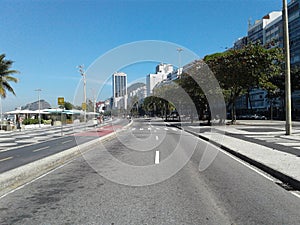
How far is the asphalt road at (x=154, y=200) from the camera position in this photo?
5.39m

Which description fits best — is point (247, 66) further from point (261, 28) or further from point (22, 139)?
point (261, 28)

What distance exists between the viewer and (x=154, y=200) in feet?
21.2

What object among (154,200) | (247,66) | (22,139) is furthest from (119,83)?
(154,200)

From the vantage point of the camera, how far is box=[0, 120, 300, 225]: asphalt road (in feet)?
17.7

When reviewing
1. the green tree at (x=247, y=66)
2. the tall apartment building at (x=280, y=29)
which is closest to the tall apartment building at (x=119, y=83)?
the green tree at (x=247, y=66)

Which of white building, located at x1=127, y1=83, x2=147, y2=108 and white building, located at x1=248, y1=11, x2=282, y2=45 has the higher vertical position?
white building, located at x1=248, y1=11, x2=282, y2=45

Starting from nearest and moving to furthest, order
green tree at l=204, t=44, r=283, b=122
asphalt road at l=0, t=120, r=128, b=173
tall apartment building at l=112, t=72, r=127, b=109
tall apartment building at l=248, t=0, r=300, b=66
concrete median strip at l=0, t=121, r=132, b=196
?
concrete median strip at l=0, t=121, r=132, b=196 < asphalt road at l=0, t=120, r=128, b=173 < tall apartment building at l=112, t=72, r=127, b=109 < green tree at l=204, t=44, r=283, b=122 < tall apartment building at l=248, t=0, r=300, b=66

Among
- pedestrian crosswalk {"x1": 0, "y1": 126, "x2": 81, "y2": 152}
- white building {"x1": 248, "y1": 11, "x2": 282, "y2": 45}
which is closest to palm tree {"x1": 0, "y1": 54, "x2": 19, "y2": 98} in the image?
pedestrian crosswalk {"x1": 0, "y1": 126, "x2": 81, "y2": 152}

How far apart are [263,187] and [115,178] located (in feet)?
12.7

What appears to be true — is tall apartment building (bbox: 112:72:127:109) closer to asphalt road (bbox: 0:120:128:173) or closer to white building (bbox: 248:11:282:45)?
asphalt road (bbox: 0:120:128:173)

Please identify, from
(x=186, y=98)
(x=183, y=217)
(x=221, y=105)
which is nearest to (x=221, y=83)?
(x=221, y=105)

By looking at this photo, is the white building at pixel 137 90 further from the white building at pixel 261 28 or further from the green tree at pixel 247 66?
the white building at pixel 261 28

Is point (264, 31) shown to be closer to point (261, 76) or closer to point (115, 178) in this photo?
point (261, 76)

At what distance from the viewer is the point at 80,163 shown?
11727 millimetres
